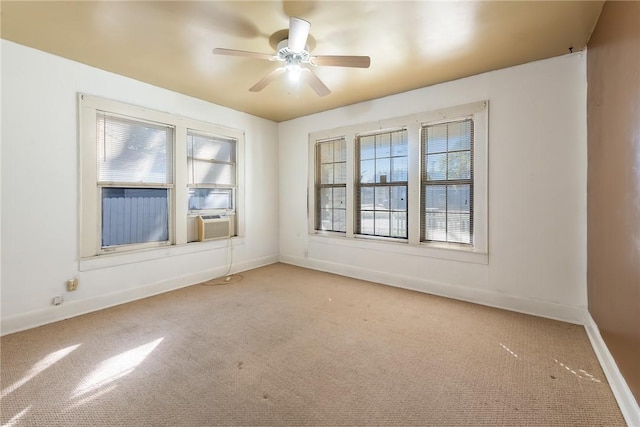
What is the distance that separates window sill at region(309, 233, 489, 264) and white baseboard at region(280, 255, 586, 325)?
0.33 m

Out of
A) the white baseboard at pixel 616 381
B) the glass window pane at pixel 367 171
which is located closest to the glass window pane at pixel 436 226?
the glass window pane at pixel 367 171

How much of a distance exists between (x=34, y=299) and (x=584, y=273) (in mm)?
5264

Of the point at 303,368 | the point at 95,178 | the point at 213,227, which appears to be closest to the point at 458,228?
the point at 303,368

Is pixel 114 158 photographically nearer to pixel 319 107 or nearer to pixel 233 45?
pixel 233 45

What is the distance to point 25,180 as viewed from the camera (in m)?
2.71

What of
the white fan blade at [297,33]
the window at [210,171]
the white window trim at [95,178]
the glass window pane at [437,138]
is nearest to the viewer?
the white fan blade at [297,33]

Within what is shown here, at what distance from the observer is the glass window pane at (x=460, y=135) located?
349 centimetres

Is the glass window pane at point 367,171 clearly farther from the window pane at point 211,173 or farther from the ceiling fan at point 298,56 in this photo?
the window pane at point 211,173

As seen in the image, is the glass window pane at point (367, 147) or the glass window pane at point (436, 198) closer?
the glass window pane at point (436, 198)

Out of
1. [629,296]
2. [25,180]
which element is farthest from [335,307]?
[25,180]

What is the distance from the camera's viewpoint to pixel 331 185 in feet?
16.0

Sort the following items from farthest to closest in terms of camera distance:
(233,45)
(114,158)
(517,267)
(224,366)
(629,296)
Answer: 1. (114,158)
2. (517,267)
3. (233,45)
4. (224,366)
5. (629,296)

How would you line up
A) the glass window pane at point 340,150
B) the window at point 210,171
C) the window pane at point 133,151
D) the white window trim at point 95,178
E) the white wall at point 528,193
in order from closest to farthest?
the white wall at point 528,193
the white window trim at point 95,178
the window pane at point 133,151
the window at point 210,171
the glass window pane at point 340,150

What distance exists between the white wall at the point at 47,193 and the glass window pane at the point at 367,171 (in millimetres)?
2840
